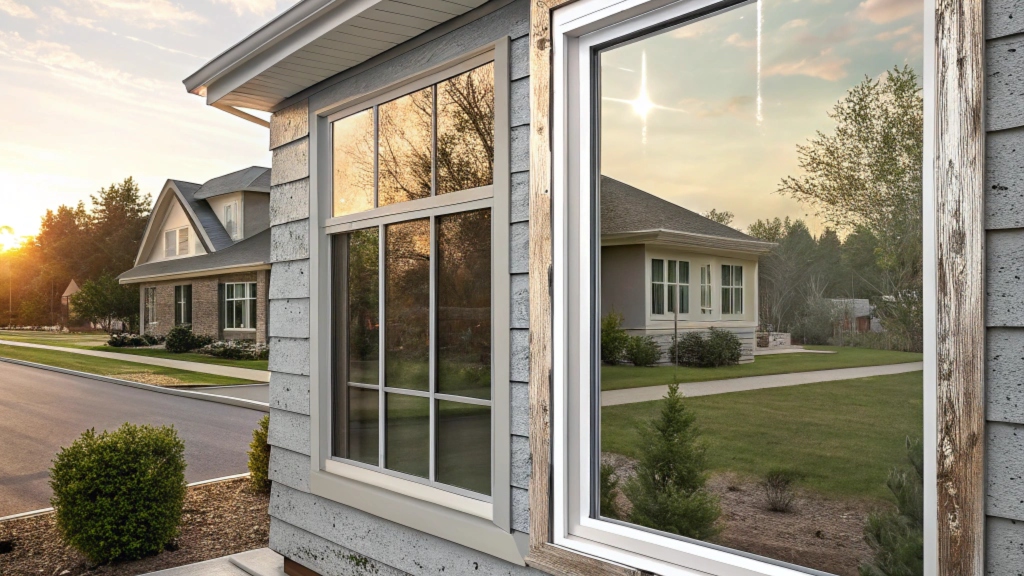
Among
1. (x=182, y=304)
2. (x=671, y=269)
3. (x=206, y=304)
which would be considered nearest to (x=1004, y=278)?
(x=671, y=269)

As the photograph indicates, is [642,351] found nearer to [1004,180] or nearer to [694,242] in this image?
[694,242]

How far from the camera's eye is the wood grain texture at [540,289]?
2367mm

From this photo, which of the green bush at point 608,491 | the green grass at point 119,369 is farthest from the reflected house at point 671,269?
the green grass at point 119,369

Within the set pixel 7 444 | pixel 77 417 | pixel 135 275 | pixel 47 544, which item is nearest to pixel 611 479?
pixel 47 544

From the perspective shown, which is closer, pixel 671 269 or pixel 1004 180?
pixel 1004 180

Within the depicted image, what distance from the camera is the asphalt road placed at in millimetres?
7250

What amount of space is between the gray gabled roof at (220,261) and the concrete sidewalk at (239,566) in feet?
40.7

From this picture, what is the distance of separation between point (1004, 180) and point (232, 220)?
2247cm

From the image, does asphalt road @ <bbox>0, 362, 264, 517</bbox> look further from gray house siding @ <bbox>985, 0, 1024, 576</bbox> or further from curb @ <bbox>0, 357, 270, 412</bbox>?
gray house siding @ <bbox>985, 0, 1024, 576</bbox>

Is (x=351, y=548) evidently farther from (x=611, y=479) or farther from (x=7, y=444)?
(x=7, y=444)

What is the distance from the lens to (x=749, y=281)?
196 centimetres

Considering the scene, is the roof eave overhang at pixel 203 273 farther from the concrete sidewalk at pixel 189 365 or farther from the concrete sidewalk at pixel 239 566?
the concrete sidewalk at pixel 239 566

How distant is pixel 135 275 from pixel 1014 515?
2607 cm

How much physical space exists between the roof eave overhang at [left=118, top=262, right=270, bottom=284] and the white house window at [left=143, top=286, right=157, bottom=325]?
2.45 ft
